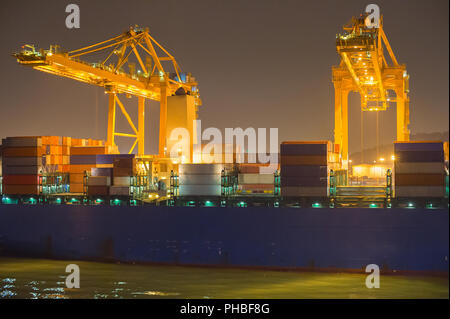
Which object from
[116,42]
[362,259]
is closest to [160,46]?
[116,42]

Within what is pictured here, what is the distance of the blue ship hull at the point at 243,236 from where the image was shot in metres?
22.2

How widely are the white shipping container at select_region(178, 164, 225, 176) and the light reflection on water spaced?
15.7 feet

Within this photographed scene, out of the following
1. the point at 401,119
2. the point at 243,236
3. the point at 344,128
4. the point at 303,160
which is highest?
the point at 401,119

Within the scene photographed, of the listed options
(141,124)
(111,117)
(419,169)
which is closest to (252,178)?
(419,169)

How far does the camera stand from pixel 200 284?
21078 millimetres

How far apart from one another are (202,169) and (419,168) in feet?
33.0

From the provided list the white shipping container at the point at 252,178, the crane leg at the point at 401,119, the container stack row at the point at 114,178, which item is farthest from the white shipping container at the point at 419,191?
the crane leg at the point at 401,119

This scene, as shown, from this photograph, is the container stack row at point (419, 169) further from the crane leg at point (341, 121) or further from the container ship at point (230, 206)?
the crane leg at point (341, 121)

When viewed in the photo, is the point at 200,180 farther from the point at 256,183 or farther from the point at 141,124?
the point at 141,124

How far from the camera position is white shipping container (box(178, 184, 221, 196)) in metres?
25.5

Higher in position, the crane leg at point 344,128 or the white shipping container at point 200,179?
the crane leg at point 344,128

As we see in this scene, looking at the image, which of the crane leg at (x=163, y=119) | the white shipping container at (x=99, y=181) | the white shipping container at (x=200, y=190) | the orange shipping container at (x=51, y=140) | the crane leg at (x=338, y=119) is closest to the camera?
the white shipping container at (x=200, y=190)

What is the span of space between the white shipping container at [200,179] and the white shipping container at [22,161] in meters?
8.50

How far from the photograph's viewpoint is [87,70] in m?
33.6
